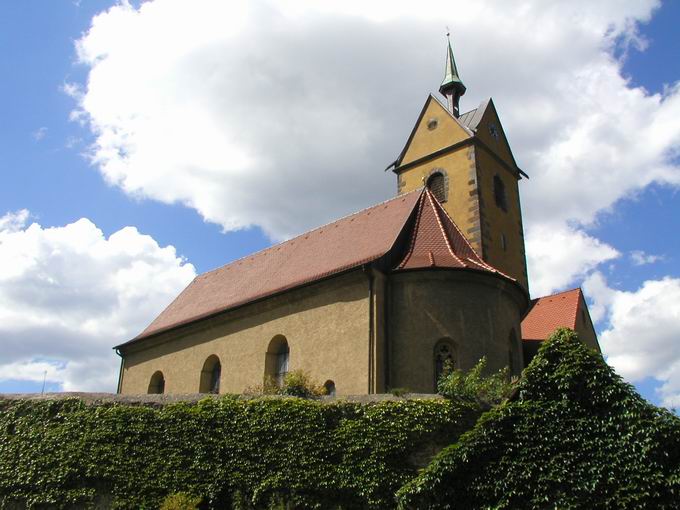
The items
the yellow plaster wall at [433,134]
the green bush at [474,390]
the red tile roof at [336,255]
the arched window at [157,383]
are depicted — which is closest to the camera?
the green bush at [474,390]

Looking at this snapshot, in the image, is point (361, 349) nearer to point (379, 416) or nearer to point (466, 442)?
point (379, 416)

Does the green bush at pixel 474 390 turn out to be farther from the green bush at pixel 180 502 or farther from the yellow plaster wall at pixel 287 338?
the green bush at pixel 180 502

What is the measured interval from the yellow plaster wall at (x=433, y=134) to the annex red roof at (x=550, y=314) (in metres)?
7.50

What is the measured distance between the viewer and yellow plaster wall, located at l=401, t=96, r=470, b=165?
28578 mm

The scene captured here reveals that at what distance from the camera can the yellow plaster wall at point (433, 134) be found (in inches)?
1125

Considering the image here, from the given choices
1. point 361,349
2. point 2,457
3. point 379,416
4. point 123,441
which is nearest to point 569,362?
point 379,416

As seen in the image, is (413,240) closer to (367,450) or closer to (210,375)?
(367,450)

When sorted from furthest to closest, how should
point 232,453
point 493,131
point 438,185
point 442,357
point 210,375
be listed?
1. point 493,131
2. point 438,185
3. point 210,375
4. point 442,357
5. point 232,453

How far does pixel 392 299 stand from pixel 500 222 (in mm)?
10069

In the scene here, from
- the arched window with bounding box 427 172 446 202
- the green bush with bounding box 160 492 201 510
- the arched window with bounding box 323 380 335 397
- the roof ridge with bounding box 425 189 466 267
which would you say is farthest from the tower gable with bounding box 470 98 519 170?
the green bush with bounding box 160 492 201 510

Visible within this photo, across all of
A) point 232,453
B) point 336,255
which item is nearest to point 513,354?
point 336,255

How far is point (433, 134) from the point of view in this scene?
29.5 m

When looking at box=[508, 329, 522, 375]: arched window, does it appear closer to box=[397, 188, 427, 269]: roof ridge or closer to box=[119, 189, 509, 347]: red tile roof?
box=[119, 189, 509, 347]: red tile roof

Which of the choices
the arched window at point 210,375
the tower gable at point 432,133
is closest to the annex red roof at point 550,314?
the tower gable at point 432,133
